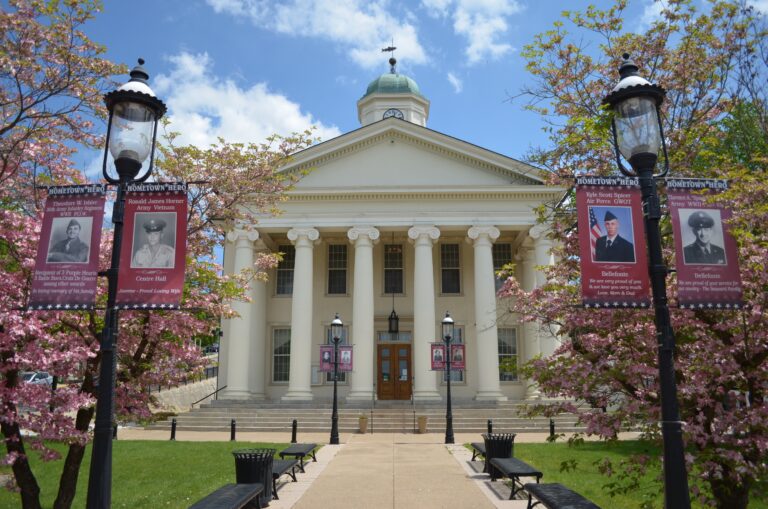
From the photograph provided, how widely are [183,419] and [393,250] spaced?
1348 centimetres

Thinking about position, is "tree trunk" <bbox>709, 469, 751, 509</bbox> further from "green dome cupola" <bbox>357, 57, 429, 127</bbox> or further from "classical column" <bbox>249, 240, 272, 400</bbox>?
"green dome cupola" <bbox>357, 57, 429, 127</bbox>

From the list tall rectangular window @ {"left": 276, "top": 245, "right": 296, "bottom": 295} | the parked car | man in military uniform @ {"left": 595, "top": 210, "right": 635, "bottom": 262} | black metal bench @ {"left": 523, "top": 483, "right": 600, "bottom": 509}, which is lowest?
black metal bench @ {"left": 523, "top": 483, "right": 600, "bottom": 509}

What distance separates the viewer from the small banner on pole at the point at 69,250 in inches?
235

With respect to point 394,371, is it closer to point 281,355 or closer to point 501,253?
point 281,355

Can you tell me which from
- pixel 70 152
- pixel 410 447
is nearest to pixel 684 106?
pixel 70 152

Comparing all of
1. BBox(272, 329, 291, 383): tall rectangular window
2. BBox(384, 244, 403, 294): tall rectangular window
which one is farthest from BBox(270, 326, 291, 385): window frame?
BBox(384, 244, 403, 294): tall rectangular window

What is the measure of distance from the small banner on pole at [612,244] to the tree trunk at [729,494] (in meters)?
2.40

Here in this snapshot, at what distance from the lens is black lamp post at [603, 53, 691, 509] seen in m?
5.15

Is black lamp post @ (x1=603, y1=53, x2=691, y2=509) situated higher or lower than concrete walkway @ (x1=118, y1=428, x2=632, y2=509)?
higher

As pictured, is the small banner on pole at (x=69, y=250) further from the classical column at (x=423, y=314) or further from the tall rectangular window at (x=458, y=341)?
the tall rectangular window at (x=458, y=341)

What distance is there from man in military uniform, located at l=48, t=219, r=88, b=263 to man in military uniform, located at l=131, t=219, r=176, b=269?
21.3 inches

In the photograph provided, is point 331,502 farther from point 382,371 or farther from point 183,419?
point 382,371

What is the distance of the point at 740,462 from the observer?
5715 millimetres

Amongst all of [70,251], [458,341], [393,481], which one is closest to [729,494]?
[393,481]
